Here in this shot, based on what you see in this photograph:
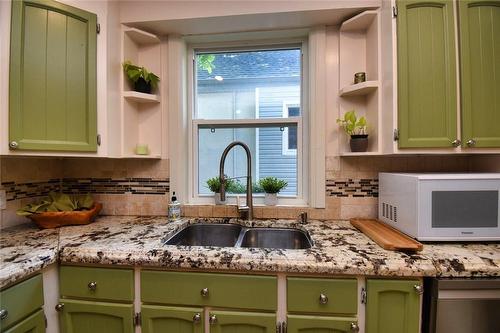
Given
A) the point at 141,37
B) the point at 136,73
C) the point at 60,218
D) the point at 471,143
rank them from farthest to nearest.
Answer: the point at 141,37 → the point at 136,73 → the point at 60,218 → the point at 471,143

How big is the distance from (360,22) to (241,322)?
1726 mm

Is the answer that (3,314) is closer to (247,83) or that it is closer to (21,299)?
(21,299)

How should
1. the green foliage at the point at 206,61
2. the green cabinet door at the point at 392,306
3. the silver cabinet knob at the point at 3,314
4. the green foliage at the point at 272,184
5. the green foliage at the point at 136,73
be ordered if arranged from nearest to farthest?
the silver cabinet knob at the point at 3,314 → the green cabinet door at the point at 392,306 → the green foliage at the point at 136,73 → the green foliage at the point at 272,184 → the green foliage at the point at 206,61

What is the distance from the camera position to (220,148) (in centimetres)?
188

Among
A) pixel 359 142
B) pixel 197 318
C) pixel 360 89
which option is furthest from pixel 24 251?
pixel 360 89

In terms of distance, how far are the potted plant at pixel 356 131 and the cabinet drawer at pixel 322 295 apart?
799 millimetres

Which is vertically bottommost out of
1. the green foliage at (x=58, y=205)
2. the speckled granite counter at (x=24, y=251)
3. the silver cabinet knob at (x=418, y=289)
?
the silver cabinet knob at (x=418, y=289)

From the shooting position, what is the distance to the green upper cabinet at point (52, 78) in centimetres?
123

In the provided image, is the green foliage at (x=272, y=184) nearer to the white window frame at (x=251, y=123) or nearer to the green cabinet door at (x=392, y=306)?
the white window frame at (x=251, y=123)

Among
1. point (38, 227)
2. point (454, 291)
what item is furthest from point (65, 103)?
point (454, 291)

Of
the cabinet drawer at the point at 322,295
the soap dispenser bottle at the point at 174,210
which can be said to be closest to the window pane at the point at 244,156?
the soap dispenser bottle at the point at 174,210

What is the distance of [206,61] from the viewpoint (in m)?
1.89

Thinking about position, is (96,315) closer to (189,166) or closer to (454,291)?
(189,166)

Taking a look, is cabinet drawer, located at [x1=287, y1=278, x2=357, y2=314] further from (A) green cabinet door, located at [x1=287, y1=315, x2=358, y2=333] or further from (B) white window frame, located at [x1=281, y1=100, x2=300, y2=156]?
(B) white window frame, located at [x1=281, y1=100, x2=300, y2=156]
